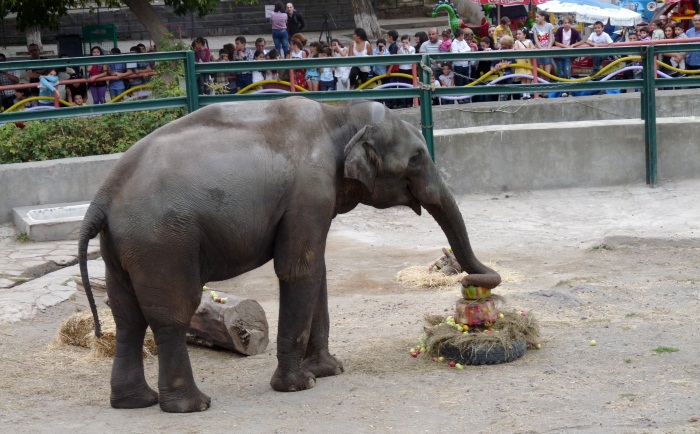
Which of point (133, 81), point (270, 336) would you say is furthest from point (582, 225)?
point (133, 81)

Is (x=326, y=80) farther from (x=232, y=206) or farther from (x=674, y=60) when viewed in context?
(x=232, y=206)

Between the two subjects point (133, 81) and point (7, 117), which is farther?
point (133, 81)

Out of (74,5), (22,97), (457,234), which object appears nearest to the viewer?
(457,234)

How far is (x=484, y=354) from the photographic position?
670 cm

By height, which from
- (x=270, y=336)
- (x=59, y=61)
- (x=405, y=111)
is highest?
(x=59, y=61)

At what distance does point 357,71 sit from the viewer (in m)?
15.7

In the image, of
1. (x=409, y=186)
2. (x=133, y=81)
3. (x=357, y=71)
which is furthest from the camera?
(x=133, y=81)

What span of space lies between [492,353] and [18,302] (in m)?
3.90

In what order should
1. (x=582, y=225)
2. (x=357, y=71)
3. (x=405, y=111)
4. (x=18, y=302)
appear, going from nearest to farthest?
(x=18, y=302), (x=582, y=225), (x=405, y=111), (x=357, y=71)

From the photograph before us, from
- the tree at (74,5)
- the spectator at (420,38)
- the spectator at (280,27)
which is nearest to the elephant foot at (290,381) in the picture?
the spectator at (420,38)

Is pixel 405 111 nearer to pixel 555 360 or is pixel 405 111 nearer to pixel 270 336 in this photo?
pixel 270 336

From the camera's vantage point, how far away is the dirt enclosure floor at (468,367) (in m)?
5.75

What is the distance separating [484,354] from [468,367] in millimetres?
126

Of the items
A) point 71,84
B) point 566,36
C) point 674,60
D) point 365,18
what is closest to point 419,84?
point 674,60
